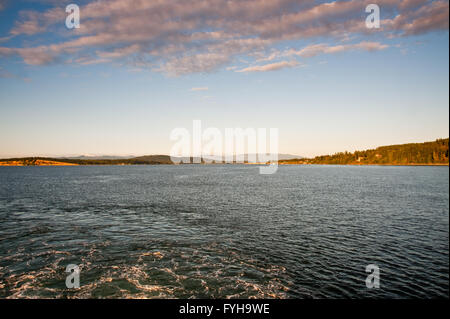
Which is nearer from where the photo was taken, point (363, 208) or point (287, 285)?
point (287, 285)

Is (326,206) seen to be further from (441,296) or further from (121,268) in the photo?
(121,268)

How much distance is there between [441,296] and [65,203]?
6828cm

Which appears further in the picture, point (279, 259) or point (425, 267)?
point (279, 259)

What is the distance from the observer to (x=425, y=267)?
76.2 ft

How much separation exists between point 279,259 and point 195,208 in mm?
30187

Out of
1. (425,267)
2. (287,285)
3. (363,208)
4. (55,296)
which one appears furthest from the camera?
(363,208)

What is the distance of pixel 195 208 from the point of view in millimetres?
53406

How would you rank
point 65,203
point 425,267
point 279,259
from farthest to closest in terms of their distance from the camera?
point 65,203 < point 279,259 < point 425,267

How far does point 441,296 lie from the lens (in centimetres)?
1830

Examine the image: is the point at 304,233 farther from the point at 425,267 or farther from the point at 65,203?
the point at 65,203
